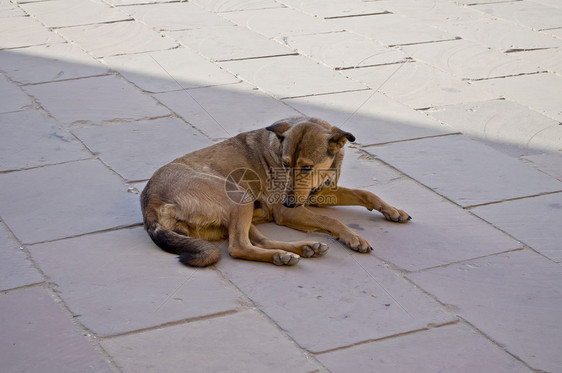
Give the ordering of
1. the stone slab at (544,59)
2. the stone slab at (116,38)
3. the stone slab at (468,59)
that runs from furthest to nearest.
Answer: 1. the stone slab at (116,38)
2. the stone slab at (544,59)
3. the stone slab at (468,59)

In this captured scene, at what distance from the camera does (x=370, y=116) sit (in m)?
8.38

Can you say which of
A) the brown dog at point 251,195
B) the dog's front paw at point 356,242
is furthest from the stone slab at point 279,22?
the dog's front paw at point 356,242

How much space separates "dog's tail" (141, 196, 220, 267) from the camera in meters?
5.23

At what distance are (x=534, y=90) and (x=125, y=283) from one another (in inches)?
231

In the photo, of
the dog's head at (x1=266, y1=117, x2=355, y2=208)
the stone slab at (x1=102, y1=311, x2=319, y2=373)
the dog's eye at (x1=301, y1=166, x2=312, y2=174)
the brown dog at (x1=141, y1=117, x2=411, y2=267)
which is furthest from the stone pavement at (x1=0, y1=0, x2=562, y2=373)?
the dog's eye at (x1=301, y1=166, x2=312, y2=174)

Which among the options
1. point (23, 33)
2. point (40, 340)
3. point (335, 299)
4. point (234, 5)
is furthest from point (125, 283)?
point (234, 5)

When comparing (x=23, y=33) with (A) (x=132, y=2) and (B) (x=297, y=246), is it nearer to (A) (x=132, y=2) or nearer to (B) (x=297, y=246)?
(A) (x=132, y=2)

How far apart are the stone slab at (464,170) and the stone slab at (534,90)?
1351 mm

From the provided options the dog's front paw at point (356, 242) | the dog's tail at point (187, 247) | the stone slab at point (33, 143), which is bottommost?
the stone slab at point (33, 143)

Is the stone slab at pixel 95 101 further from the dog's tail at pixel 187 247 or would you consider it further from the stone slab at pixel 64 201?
the dog's tail at pixel 187 247

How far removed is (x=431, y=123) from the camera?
8195mm

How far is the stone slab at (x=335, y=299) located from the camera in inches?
182

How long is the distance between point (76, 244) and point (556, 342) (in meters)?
3.28

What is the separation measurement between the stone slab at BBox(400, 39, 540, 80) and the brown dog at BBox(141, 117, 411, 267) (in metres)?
4.19
